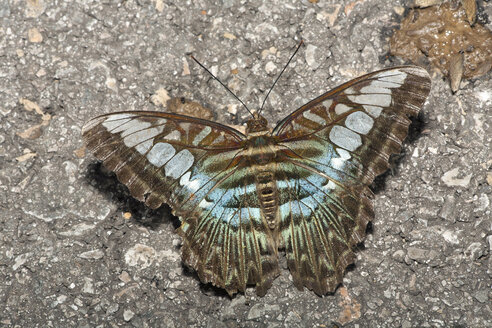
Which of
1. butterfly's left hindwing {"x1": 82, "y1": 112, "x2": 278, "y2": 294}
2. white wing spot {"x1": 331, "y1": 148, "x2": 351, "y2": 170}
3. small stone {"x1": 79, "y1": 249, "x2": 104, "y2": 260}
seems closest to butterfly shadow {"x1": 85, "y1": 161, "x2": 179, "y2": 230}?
small stone {"x1": 79, "y1": 249, "x2": 104, "y2": 260}

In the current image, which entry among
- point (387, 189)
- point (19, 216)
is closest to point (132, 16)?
point (19, 216)

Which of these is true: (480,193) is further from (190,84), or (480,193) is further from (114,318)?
(114,318)

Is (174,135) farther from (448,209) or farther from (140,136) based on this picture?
(448,209)

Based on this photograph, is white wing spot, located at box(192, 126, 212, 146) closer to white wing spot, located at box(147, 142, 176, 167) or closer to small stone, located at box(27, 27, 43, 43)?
white wing spot, located at box(147, 142, 176, 167)

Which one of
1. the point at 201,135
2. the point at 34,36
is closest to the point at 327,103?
the point at 201,135

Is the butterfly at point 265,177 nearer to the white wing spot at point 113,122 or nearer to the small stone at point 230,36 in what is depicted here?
the white wing spot at point 113,122

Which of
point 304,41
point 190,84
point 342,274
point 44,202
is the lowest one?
point 44,202
